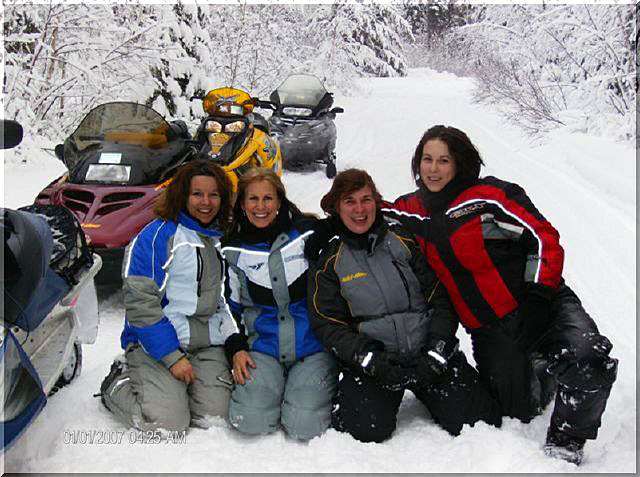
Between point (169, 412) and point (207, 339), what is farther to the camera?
point (207, 339)

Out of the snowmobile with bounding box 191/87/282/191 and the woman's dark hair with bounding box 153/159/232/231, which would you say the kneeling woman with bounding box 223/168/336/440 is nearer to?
the woman's dark hair with bounding box 153/159/232/231

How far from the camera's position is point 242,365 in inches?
105

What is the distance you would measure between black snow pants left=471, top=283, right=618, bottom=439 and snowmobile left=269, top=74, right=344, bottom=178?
555 cm

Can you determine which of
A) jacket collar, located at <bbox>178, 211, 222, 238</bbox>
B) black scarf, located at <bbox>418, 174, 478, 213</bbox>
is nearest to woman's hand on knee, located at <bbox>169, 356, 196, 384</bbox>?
jacket collar, located at <bbox>178, 211, 222, 238</bbox>

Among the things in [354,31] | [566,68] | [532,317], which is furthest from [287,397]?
[354,31]

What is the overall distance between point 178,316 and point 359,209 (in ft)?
3.07

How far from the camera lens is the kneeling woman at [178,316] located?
261 cm

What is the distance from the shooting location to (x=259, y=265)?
2.74 meters

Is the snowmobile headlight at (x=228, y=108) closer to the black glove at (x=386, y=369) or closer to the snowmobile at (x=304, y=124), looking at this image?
the snowmobile at (x=304, y=124)

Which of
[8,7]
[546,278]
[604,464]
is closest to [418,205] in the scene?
[546,278]

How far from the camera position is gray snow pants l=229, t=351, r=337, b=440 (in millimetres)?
2553

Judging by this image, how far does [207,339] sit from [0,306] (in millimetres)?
1009

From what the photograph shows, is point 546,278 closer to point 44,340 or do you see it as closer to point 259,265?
point 259,265

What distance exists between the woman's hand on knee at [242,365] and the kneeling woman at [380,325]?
0.33m
